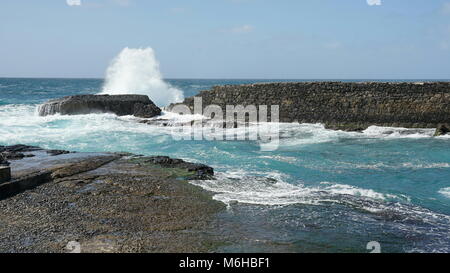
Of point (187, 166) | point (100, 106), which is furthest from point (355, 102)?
point (100, 106)

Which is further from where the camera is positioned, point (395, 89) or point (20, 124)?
point (20, 124)

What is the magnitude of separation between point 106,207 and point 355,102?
12487mm

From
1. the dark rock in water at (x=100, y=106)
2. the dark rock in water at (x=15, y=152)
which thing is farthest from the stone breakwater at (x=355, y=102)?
the dark rock in water at (x=15, y=152)

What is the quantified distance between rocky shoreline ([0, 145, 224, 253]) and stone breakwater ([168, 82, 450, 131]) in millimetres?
9289

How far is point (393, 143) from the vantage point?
1371 cm

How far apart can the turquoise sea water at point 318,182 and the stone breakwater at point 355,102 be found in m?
0.66

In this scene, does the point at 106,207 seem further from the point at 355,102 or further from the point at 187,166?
the point at 355,102

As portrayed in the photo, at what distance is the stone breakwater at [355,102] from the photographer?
1579cm

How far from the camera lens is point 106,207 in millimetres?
6230

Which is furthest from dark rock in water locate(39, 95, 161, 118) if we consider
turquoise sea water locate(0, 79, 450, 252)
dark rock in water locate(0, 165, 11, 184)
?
dark rock in water locate(0, 165, 11, 184)

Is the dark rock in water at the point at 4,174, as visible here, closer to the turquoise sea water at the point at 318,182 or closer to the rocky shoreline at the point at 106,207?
the rocky shoreline at the point at 106,207

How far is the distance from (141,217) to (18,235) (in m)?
1.41

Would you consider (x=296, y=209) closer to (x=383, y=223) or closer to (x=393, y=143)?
(x=383, y=223)
